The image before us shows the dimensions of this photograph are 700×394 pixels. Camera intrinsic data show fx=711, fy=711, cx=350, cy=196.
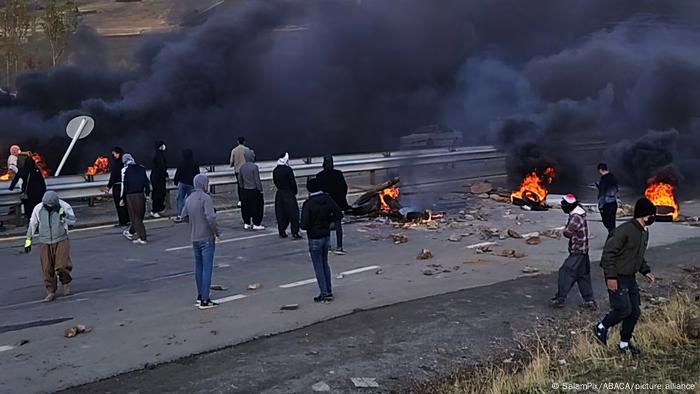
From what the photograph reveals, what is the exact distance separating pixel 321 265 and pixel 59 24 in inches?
1330

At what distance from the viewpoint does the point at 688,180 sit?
18594 mm

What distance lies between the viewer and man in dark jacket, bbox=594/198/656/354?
6.52 meters

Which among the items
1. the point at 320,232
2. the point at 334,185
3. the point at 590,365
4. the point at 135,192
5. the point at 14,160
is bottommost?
the point at 590,365

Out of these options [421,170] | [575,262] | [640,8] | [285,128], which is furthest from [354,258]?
[640,8]

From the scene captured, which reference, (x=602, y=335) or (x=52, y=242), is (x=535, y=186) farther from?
(x=52, y=242)

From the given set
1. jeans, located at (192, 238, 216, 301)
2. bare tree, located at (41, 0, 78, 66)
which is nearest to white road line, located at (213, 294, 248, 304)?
jeans, located at (192, 238, 216, 301)

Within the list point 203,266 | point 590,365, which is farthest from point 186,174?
point 590,365

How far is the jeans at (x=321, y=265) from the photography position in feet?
28.0

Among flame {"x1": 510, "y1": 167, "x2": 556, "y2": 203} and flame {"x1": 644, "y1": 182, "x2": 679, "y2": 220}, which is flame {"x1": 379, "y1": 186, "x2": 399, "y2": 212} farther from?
flame {"x1": 644, "y1": 182, "x2": 679, "y2": 220}

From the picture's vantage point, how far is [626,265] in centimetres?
654

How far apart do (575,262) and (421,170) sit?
37.9 ft

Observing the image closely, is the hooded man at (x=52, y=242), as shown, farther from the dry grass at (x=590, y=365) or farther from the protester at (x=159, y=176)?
the protester at (x=159, y=176)

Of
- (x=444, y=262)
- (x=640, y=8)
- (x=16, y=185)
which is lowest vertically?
(x=444, y=262)

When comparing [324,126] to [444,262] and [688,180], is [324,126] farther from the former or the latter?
[444,262]
